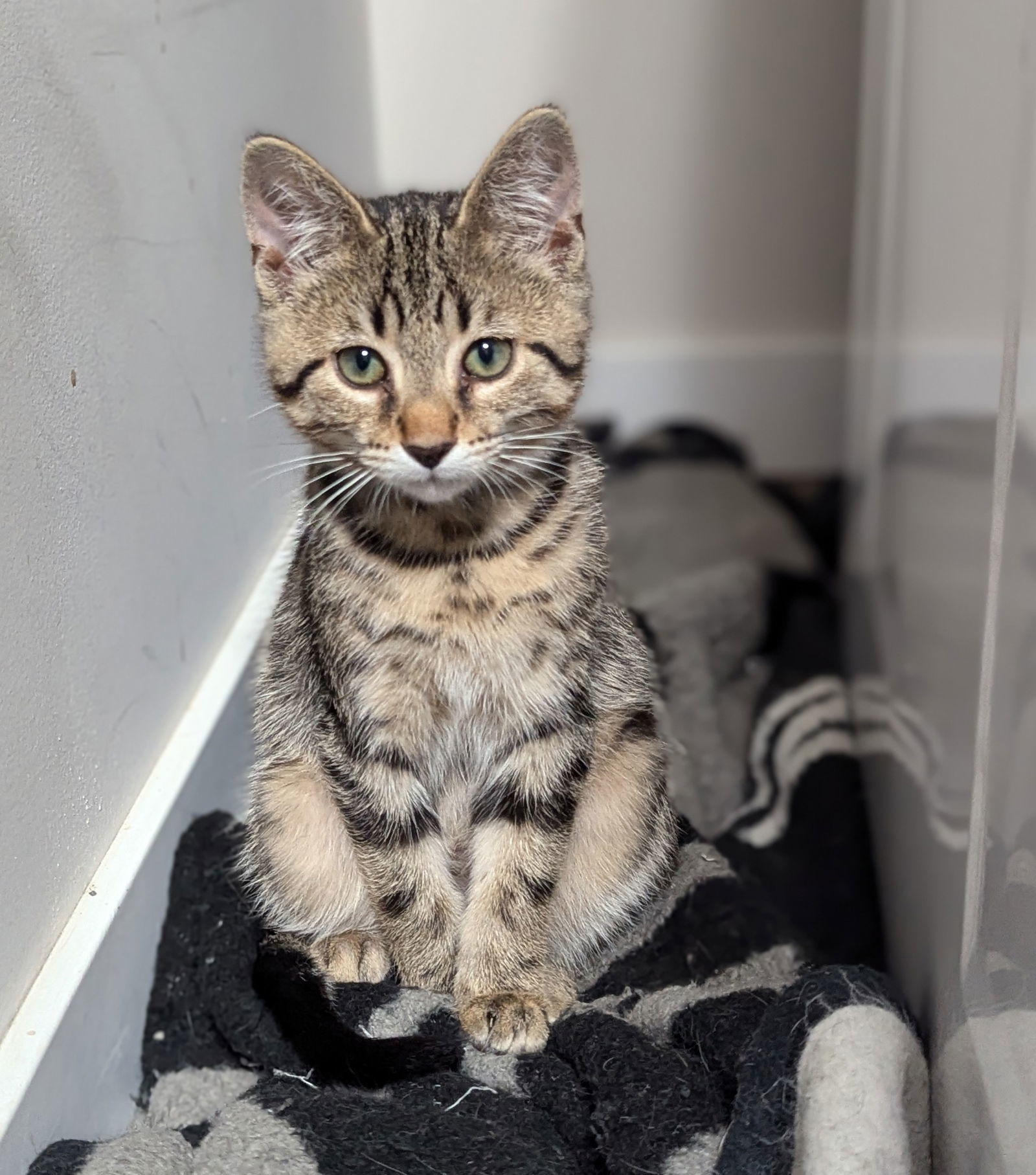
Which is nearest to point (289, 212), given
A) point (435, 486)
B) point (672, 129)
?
point (435, 486)

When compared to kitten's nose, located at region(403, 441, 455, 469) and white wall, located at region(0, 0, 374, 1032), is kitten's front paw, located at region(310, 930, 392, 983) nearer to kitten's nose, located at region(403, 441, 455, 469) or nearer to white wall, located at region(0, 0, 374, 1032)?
white wall, located at region(0, 0, 374, 1032)

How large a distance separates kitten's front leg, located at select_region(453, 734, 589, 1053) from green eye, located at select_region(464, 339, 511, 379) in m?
0.29

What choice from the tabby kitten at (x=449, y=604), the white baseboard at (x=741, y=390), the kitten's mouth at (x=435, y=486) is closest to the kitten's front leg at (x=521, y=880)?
the tabby kitten at (x=449, y=604)

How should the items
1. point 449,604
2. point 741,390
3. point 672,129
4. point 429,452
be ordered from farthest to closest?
point 741,390 < point 672,129 < point 449,604 < point 429,452

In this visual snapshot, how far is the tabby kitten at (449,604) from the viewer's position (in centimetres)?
88

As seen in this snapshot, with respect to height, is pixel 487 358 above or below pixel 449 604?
above

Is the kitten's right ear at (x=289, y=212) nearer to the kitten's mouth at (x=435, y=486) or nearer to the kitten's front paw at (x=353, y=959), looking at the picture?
the kitten's mouth at (x=435, y=486)

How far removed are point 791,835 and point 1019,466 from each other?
2.64 feet

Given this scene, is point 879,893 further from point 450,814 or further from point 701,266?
point 701,266

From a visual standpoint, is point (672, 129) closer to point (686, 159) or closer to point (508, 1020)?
point (686, 159)

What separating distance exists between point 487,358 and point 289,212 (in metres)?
0.18

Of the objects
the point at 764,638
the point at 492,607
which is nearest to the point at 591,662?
the point at 492,607

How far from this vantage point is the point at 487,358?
0.89 m

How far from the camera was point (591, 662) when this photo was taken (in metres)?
0.99
